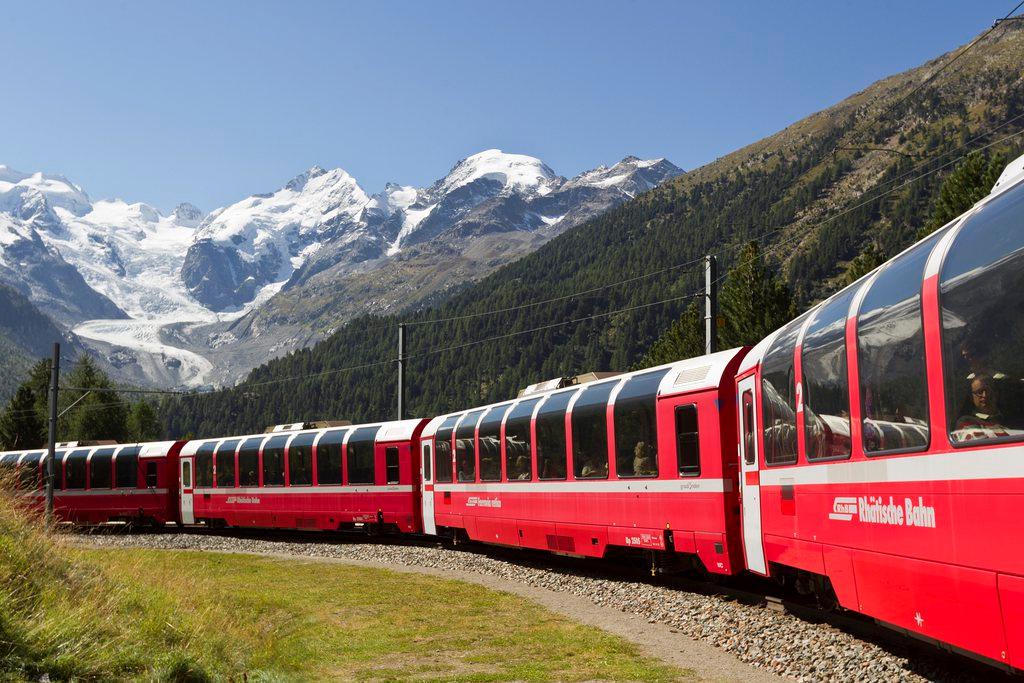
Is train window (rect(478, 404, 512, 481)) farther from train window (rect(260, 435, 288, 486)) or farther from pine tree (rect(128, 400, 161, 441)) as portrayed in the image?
pine tree (rect(128, 400, 161, 441))

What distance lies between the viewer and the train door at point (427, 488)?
1184 inches

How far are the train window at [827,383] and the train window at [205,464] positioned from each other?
1334 inches

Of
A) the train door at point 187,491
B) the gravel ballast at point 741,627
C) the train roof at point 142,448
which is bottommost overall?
the gravel ballast at point 741,627

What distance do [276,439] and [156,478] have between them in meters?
8.64

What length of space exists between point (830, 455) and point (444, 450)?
1885 centimetres

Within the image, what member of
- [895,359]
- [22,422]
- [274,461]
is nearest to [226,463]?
[274,461]

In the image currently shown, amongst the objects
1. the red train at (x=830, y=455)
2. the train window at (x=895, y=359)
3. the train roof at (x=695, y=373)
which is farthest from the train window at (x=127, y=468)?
the train window at (x=895, y=359)

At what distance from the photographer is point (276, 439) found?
3803cm

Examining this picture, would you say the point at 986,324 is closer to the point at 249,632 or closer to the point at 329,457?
the point at 249,632

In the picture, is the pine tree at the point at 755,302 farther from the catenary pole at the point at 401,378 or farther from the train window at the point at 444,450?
the train window at the point at 444,450

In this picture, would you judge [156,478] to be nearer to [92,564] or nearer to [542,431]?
[542,431]

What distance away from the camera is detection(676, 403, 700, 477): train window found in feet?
53.8

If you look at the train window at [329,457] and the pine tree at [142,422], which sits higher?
the pine tree at [142,422]

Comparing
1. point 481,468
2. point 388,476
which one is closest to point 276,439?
point 388,476
